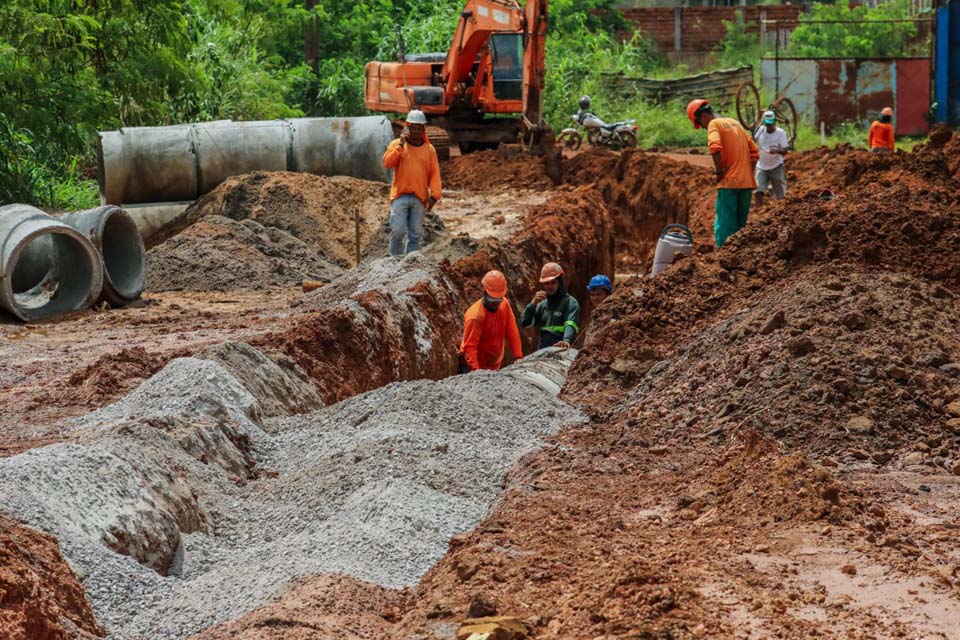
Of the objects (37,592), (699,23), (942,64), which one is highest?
(699,23)

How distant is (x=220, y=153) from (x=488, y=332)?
8771 mm

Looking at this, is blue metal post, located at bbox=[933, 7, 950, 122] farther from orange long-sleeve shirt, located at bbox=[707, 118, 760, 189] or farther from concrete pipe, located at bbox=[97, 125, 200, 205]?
concrete pipe, located at bbox=[97, 125, 200, 205]

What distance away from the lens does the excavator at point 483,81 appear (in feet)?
75.9

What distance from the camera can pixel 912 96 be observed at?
29.8m

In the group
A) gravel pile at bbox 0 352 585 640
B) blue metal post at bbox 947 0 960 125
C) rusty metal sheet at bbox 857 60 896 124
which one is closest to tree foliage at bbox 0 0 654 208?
rusty metal sheet at bbox 857 60 896 124

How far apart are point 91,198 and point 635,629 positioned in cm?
1750

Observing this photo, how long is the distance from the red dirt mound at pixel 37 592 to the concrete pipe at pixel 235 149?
553 inches

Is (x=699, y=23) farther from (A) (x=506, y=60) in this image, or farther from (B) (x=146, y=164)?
(B) (x=146, y=164)

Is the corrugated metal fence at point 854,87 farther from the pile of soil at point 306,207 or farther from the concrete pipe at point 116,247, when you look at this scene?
the concrete pipe at point 116,247

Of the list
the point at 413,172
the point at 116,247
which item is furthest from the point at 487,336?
the point at 116,247

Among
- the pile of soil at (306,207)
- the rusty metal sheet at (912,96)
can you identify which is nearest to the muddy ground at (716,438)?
the pile of soil at (306,207)

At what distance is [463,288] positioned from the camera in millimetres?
15000

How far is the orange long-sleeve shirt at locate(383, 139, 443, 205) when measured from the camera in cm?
1424

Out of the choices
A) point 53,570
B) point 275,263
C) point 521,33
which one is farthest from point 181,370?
point 521,33
